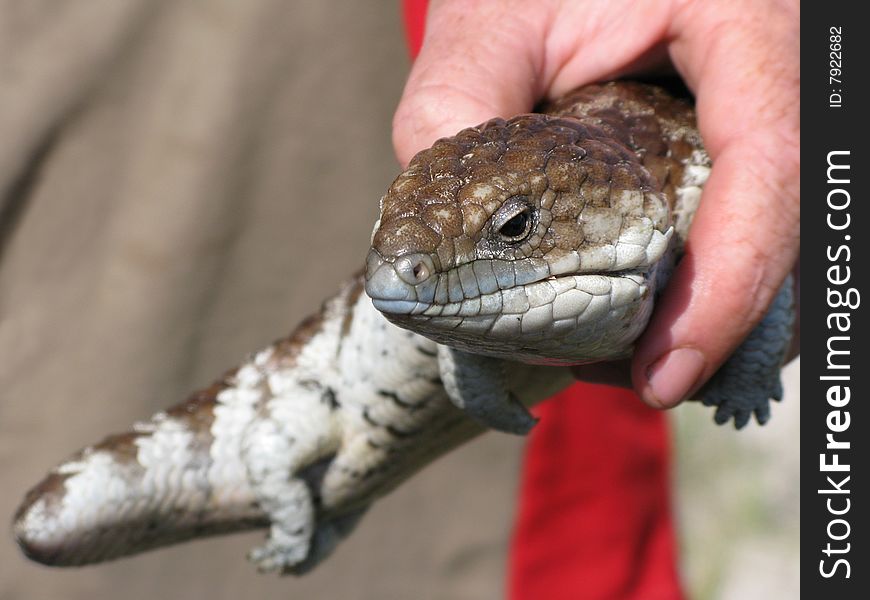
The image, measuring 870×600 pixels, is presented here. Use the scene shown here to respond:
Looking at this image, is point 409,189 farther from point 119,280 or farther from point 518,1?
point 119,280

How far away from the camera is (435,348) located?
6.61ft

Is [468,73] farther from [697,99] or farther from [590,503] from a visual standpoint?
[590,503]

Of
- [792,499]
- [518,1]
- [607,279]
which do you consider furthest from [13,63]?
[792,499]

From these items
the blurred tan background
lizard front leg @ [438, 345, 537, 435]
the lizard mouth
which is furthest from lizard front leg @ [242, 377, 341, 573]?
the blurred tan background

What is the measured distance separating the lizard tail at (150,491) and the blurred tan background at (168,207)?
100cm

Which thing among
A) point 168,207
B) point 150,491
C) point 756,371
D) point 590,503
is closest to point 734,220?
point 756,371

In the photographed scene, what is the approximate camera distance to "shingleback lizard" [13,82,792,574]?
55.0 inches

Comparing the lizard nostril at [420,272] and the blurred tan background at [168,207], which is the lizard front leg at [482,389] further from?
the blurred tan background at [168,207]

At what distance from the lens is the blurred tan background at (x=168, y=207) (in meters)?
3.05

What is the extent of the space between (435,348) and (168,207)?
152 centimetres

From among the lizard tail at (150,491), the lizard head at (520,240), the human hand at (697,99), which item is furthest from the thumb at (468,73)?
the lizard tail at (150,491)

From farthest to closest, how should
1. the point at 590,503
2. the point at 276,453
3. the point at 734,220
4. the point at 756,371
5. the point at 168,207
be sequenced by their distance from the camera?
the point at 590,503, the point at 168,207, the point at 276,453, the point at 756,371, the point at 734,220

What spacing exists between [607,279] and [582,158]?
0.54 feet

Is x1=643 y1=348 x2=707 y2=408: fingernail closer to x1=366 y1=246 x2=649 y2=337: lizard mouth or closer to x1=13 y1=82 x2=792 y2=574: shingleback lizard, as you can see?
x1=13 y1=82 x2=792 y2=574: shingleback lizard
